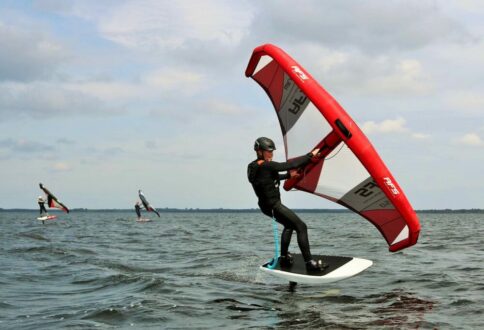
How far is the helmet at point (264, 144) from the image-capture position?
9.06 m

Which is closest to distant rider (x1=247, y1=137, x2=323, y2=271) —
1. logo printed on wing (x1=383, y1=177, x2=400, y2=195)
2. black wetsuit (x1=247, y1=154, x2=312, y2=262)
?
black wetsuit (x1=247, y1=154, x2=312, y2=262)

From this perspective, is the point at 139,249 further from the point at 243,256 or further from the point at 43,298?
the point at 43,298

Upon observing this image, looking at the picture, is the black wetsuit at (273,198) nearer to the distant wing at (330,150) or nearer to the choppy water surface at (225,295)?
the distant wing at (330,150)

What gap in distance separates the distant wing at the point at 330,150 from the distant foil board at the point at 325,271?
762 mm

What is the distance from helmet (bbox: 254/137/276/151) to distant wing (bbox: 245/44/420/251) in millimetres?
761

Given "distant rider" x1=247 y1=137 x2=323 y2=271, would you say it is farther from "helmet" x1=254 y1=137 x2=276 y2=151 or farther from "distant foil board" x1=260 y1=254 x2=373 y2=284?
"distant foil board" x1=260 y1=254 x2=373 y2=284

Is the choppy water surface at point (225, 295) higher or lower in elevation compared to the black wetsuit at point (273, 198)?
lower

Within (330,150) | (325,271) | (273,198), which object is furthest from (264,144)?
(325,271)

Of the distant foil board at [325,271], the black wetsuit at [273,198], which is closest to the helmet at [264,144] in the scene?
the black wetsuit at [273,198]

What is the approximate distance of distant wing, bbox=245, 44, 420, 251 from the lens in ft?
26.8

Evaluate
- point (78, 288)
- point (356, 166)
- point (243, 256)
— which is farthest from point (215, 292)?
point (243, 256)

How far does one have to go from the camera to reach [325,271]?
29.8 ft

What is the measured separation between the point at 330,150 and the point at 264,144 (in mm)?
1162

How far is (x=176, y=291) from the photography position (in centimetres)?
985
